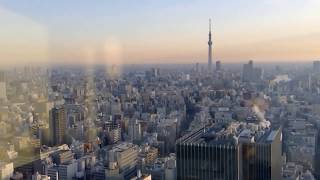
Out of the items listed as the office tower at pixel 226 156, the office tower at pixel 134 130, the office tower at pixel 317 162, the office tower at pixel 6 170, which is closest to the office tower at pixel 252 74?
the office tower at pixel 317 162

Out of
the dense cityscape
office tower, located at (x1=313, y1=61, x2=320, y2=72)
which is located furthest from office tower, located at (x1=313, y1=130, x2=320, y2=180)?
office tower, located at (x1=313, y1=61, x2=320, y2=72)

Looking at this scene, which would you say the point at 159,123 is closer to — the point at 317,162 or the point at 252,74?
the point at 252,74

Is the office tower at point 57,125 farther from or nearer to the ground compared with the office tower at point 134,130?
farther from the ground

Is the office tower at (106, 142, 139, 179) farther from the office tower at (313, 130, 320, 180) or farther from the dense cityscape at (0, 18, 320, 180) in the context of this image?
the office tower at (313, 130, 320, 180)

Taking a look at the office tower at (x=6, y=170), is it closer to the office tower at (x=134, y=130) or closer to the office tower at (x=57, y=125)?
the office tower at (x=57, y=125)

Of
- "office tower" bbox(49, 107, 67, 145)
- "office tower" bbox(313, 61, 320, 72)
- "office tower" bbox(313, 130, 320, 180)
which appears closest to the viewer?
"office tower" bbox(313, 130, 320, 180)
